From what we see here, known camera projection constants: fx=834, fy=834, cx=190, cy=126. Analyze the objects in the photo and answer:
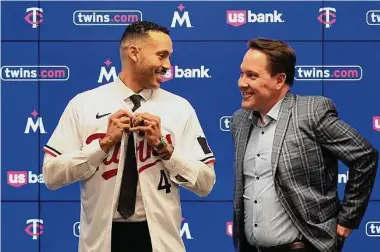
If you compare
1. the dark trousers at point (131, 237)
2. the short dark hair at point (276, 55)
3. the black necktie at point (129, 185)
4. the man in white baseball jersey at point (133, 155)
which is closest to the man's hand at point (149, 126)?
the man in white baseball jersey at point (133, 155)

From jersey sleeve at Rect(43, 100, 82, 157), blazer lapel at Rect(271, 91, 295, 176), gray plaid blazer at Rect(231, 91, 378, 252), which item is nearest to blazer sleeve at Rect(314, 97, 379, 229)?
gray plaid blazer at Rect(231, 91, 378, 252)

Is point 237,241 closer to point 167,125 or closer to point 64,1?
point 167,125

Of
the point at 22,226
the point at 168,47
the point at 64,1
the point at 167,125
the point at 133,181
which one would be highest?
the point at 64,1

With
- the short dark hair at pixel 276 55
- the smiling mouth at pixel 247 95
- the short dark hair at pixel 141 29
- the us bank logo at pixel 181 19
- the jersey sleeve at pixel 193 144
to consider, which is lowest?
the jersey sleeve at pixel 193 144

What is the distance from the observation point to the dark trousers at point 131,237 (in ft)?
10.7

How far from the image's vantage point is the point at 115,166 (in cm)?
329

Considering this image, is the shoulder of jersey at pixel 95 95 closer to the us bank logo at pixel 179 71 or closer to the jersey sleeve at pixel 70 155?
the jersey sleeve at pixel 70 155

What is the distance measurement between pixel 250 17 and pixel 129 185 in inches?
90.0

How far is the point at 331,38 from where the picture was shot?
5.23m

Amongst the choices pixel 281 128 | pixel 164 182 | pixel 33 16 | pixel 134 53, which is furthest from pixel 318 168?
pixel 33 16

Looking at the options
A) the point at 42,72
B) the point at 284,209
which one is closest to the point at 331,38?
the point at 42,72

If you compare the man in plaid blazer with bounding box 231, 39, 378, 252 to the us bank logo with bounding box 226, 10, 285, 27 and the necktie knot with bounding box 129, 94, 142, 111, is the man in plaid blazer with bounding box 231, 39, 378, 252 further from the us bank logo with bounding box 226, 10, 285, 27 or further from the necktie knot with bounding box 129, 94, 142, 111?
the us bank logo with bounding box 226, 10, 285, 27

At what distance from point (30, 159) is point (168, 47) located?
7.08 feet

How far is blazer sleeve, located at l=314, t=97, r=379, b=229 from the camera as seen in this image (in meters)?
3.33
